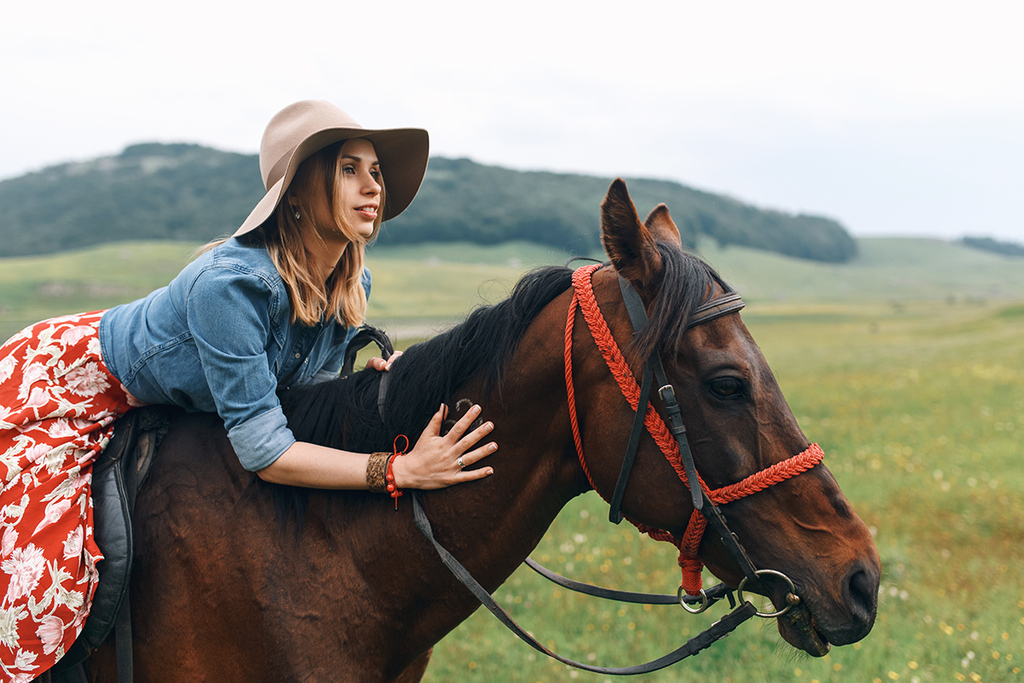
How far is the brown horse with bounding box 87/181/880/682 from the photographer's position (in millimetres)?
2072

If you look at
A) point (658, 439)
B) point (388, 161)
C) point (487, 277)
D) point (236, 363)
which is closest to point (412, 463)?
point (236, 363)

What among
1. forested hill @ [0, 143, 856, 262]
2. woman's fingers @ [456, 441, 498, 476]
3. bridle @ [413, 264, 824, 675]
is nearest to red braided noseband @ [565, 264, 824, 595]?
bridle @ [413, 264, 824, 675]

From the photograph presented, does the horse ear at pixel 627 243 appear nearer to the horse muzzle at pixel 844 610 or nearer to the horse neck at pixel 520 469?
the horse neck at pixel 520 469

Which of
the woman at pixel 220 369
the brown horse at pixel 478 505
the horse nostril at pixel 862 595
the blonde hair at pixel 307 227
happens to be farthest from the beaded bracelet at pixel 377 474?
the horse nostril at pixel 862 595

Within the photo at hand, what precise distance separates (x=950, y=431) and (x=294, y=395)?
12750 millimetres

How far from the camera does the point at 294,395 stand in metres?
2.69

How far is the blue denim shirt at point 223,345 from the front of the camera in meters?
2.27

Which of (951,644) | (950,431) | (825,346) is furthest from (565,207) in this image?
(951,644)

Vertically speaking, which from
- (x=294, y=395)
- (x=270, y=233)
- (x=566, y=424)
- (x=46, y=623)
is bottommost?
(x=46, y=623)

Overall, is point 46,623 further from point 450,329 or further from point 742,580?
point 742,580

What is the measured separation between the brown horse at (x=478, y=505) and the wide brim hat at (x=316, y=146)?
854mm

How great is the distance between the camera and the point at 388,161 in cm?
297

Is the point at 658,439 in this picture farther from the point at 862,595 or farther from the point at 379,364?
the point at 379,364

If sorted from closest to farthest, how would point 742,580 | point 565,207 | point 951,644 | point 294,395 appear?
point 742,580
point 294,395
point 951,644
point 565,207
